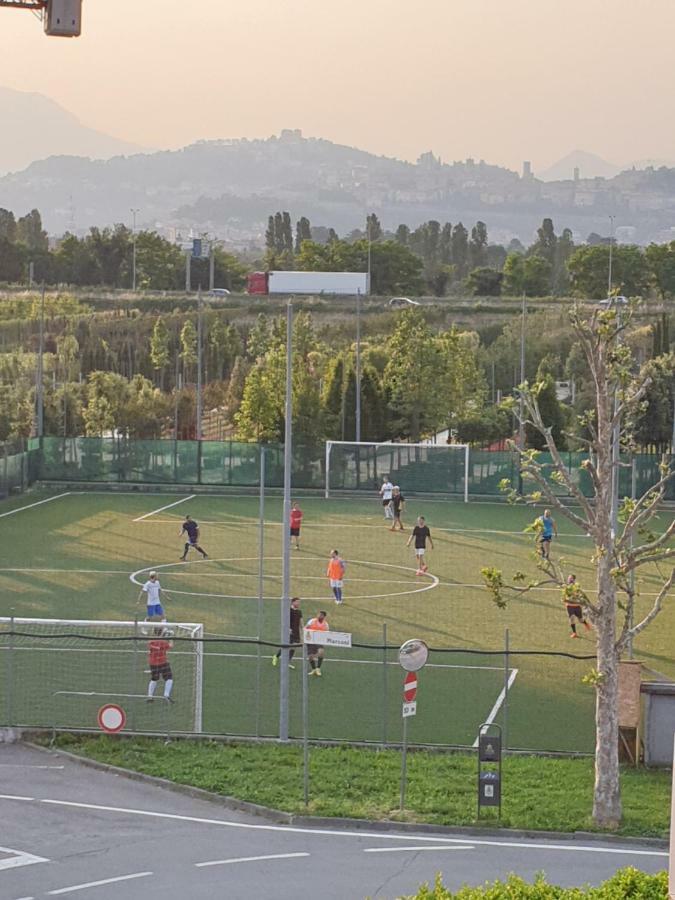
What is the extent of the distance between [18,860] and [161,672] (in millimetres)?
7196

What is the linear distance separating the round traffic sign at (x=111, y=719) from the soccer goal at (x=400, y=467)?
3244cm

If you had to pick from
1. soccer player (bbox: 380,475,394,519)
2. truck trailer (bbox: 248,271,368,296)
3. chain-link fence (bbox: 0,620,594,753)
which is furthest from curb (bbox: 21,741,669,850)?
truck trailer (bbox: 248,271,368,296)

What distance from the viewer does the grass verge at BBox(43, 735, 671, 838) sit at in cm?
2152

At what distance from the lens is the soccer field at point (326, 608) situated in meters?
27.1

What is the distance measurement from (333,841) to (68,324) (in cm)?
7800

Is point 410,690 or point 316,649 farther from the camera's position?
point 316,649

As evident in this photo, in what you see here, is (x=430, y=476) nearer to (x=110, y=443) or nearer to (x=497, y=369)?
(x=110, y=443)

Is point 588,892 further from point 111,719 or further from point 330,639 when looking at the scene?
point 111,719

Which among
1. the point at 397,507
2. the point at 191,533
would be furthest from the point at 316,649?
the point at 397,507

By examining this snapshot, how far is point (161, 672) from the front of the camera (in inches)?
1051

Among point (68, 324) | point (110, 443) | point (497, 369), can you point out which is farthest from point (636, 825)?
point (68, 324)

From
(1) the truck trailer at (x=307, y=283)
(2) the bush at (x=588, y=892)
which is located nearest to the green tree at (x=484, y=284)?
(1) the truck trailer at (x=307, y=283)

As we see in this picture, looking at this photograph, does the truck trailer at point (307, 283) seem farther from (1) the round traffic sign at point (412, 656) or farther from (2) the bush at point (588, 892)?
(2) the bush at point (588, 892)

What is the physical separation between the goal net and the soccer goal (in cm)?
2912
